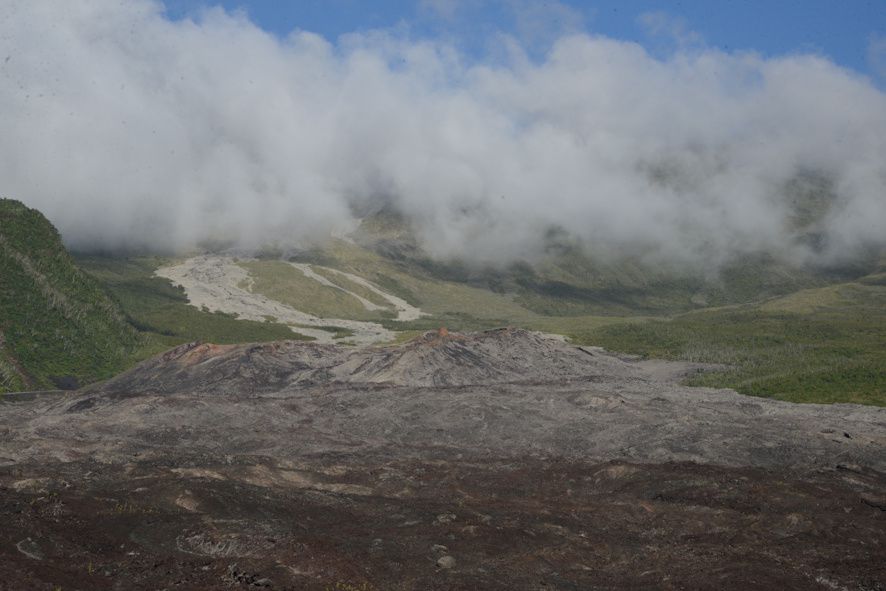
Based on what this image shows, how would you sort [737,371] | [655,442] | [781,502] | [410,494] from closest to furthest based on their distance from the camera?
1. [781,502]
2. [410,494]
3. [655,442]
4. [737,371]

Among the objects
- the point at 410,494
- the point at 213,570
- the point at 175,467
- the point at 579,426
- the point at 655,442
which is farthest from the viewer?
the point at 579,426

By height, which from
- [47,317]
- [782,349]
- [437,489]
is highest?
[782,349]

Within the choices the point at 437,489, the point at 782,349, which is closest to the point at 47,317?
the point at 437,489

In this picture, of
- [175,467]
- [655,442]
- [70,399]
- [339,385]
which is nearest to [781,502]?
[655,442]

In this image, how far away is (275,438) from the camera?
58.8 metres

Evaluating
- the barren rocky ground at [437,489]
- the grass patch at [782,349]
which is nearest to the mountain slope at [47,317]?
the barren rocky ground at [437,489]

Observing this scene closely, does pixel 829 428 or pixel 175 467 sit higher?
pixel 829 428

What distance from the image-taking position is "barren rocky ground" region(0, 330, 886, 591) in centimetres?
2867

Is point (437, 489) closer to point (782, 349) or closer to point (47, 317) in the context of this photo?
point (47, 317)

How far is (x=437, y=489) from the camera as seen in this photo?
1703 inches

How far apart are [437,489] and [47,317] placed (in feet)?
Result: 266

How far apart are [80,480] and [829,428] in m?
53.1

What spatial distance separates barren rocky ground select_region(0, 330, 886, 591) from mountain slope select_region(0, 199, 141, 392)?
1390 centimetres

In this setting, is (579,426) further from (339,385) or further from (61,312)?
(61,312)
